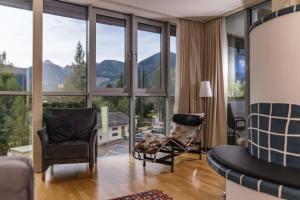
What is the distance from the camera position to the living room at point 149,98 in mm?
1334

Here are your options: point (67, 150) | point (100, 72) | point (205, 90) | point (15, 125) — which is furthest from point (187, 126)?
point (15, 125)

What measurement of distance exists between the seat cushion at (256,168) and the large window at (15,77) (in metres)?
3.25

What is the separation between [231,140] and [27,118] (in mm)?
3714

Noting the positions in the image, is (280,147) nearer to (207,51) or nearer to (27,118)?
(27,118)

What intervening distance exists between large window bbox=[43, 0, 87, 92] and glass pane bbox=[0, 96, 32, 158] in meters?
0.45

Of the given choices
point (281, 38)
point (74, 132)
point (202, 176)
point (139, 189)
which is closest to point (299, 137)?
point (281, 38)

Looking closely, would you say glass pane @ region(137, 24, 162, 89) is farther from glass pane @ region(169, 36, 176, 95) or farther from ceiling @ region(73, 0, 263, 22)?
ceiling @ region(73, 0, 263, 22)

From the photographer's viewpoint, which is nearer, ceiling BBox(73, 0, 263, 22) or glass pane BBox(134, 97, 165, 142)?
ceiling BBox(73, 0, 263, 22)

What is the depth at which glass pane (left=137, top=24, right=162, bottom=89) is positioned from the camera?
16.0ft

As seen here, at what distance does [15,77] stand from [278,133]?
3767mm

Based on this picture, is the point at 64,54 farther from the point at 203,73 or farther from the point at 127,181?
the point at 203,73

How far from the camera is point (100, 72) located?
443cm

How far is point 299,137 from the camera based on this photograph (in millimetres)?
1245

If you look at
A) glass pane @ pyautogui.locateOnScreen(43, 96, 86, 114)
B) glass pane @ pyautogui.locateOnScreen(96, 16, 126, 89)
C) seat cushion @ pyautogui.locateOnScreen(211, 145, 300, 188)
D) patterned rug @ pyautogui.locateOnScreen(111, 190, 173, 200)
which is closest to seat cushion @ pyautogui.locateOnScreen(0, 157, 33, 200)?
seat cushion @ pyautogui.locateOnScreen(211, 145, 300, 188)
